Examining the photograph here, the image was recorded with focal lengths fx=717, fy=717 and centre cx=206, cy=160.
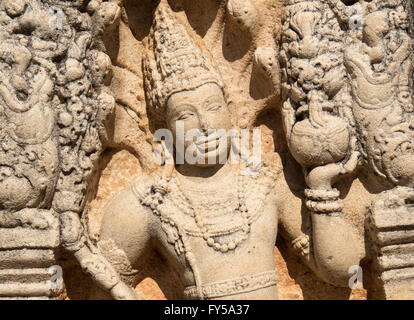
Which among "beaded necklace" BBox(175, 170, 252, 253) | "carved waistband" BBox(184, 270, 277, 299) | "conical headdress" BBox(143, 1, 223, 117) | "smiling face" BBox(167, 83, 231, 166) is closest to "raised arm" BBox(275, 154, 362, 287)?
"beaded necklace" BBox(175, 170, 252, 253)

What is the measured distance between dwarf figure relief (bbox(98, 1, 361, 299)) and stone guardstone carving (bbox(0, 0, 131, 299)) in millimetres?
302

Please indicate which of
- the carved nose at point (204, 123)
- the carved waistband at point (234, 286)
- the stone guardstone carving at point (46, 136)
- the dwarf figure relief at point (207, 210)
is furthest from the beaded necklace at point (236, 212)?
the stone guardstone carving at point (46, 136)

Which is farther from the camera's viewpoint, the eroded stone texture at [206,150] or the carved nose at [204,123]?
the carved nose at [204,123]

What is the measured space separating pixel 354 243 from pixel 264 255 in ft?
1.63

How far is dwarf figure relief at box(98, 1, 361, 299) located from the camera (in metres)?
3.87

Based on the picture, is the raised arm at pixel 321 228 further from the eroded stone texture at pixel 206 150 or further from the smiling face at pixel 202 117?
the smiling face at pixel 202 117

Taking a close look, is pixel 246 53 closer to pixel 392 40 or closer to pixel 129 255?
pixel 392 40

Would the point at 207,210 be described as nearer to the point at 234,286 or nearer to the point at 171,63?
the point at 234,286

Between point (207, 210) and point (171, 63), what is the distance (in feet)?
2.75

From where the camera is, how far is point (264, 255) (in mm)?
3941

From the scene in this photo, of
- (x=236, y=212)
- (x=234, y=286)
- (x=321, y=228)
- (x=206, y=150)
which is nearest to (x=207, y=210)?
(x=236, y=212)

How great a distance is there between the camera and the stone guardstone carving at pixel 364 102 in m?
3.79

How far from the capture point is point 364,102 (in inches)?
150
